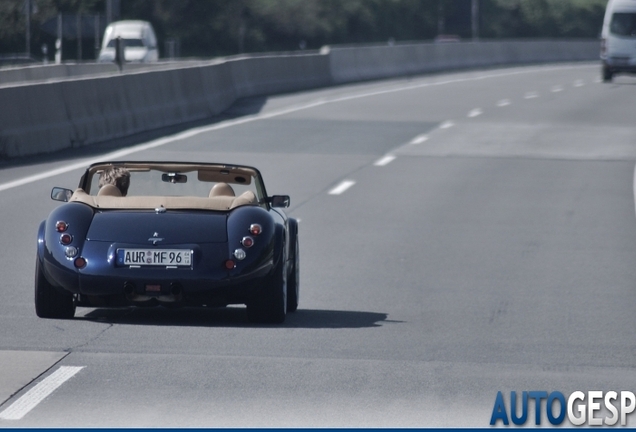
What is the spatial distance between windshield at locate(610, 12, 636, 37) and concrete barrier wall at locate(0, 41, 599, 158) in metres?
7.98

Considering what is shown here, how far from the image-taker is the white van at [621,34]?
4616cm

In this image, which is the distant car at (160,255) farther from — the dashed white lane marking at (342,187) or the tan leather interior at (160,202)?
the dashed white lane marking at (342,187)

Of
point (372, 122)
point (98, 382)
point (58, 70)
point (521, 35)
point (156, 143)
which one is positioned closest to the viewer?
point (98, 382)

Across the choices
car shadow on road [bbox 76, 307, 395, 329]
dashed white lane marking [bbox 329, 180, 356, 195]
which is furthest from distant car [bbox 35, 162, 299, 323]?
dashed white lane marking [bbox 329, 180, 356, 195]

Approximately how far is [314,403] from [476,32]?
10406 centimetres

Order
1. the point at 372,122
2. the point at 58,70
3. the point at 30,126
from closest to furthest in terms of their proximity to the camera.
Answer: the point at 30,126 → the point at 372,122 → the point at 58,70

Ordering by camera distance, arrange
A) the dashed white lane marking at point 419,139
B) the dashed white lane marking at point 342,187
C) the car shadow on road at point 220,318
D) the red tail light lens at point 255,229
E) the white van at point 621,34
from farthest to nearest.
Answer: the white van at point 621,34
the dashed white lane marking at point 419,139
the dashed white lane marking at point 342,187
the car shadow on road at point 220,318
the red tail light lens at point 255,229

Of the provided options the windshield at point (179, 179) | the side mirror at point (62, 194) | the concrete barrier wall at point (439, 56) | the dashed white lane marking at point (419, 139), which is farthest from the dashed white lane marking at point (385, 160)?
the concrete barrier wall at point (439, 56)

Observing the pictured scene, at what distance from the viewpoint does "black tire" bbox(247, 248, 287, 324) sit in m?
9.46

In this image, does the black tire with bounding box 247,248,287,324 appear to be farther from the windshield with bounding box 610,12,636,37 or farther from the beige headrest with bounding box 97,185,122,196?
the windshield with bounding box 610,12,636,37

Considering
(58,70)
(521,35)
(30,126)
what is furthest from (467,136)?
(521,35)

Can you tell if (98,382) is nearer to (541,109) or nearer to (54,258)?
(54,258)

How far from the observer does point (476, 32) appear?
10938 centimetres

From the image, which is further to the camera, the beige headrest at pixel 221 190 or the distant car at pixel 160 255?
the beige headrest at pixel 221 190
